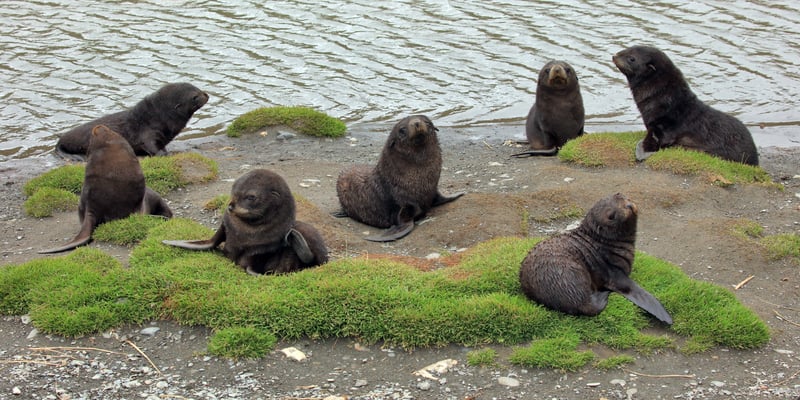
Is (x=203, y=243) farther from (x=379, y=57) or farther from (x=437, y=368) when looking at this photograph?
(x=379, y=57)

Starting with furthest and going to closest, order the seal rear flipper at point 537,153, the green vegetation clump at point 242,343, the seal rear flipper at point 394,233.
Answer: the seal rear flipper at point 537,153 → the seal rear flipper at point 394,233 → the green vegetation clump at point 242,343

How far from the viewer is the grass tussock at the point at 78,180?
831 cm

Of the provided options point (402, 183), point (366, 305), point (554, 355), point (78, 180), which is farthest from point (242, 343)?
point (78, 180)

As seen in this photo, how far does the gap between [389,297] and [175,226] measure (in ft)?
7.62

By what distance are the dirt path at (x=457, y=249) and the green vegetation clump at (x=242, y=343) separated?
65 mm

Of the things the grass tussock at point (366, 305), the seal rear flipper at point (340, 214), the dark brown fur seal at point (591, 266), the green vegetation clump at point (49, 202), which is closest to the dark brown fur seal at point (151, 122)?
the green vegetation clump at point (49, 202)

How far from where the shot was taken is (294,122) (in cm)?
1168

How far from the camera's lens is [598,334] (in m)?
5.41

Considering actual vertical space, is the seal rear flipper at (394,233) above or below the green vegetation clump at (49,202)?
above

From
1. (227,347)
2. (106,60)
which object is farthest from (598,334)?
(106,60)

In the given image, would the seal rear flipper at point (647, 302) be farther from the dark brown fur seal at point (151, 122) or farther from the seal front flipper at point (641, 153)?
the dark brown fur seal at point (151, 122)

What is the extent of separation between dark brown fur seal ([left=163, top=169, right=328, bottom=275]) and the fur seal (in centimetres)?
464

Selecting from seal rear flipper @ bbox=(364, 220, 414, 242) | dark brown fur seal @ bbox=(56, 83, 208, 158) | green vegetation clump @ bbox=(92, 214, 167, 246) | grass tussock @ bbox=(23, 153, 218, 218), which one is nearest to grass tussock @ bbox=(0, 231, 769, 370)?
green vegetation clump @ bbox=(92, 214, 167, 246)

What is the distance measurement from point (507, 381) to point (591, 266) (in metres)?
1.18
